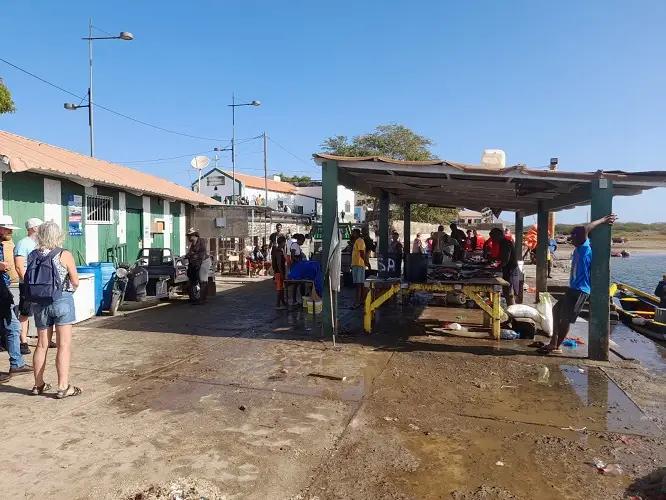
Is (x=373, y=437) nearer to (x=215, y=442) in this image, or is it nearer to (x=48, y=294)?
(x=215, y=442)

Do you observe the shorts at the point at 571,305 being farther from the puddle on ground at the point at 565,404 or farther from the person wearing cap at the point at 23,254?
the person wearing cap at the point at 23,254

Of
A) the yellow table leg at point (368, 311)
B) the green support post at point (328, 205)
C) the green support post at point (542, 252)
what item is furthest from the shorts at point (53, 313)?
the green support post at point (542, 252)

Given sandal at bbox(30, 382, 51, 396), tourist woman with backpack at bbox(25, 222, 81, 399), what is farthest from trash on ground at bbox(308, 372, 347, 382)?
sandal at bbox(30, 382, 51, 396)

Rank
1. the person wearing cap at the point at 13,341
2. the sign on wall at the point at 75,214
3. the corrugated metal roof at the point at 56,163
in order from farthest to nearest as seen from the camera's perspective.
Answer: the sign on wall at the point at 75,214 < the corrugated metal roof at the point at 56,163 < the person wearing cap at the point at 13,341

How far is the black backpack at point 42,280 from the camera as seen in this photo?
495 cm

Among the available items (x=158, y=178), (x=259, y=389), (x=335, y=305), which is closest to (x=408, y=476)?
(x=259, y=389)

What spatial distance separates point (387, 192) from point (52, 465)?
1044 centimetres

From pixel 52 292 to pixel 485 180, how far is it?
661cm

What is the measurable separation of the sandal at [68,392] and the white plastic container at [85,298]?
14.1 ft

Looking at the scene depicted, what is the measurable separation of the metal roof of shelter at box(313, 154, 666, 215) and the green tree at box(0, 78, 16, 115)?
39.8ft

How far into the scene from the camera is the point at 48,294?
4977mm

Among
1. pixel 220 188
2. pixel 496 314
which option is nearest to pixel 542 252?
pixel 496 314

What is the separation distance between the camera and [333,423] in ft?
15.0

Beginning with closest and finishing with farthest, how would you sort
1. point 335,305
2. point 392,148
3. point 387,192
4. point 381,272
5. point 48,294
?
point 48,294
point 335,305
point 381,272
point 387,192
point 392,148
